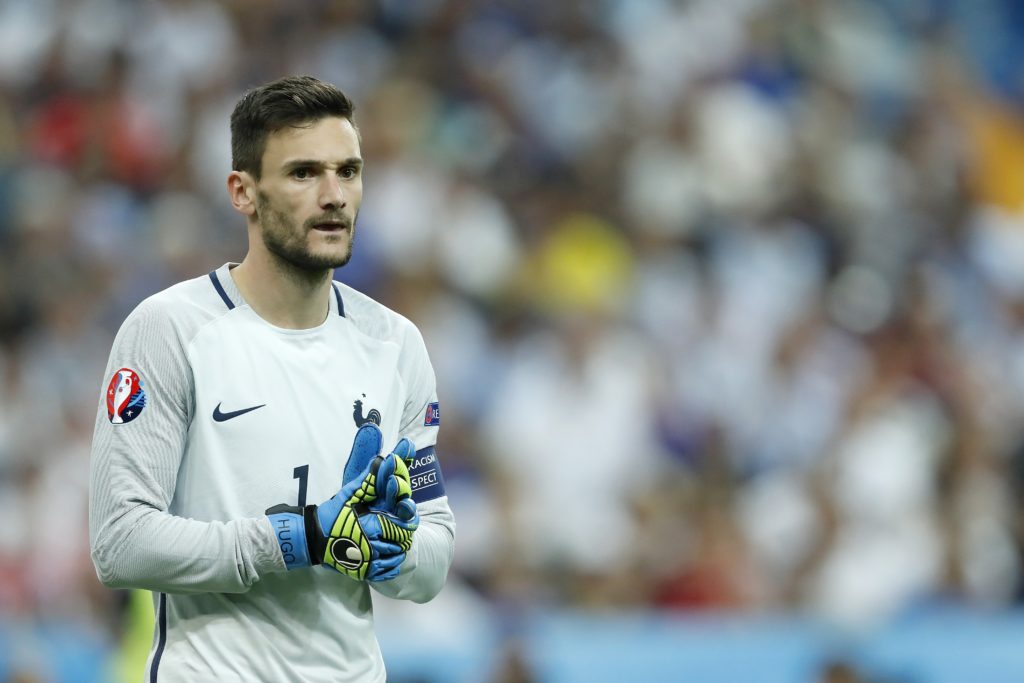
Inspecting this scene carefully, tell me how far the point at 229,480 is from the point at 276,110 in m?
0.82

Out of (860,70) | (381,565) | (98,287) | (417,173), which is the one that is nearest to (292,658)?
(381,565)

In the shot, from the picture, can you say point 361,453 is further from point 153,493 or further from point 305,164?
point 305,164

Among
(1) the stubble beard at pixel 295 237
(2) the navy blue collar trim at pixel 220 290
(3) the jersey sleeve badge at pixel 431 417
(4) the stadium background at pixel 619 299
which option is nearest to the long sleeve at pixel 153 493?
(2) the navy blue collar trim at pixel 220 290

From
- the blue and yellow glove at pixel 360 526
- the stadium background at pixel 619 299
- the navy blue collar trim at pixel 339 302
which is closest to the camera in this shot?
the blue and yellow glove at pixel 360 526

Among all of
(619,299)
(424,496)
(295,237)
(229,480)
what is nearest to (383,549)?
(229,480)

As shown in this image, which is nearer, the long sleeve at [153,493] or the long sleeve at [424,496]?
the long sleeve at [153,493]

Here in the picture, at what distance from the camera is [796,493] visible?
8.73 metres

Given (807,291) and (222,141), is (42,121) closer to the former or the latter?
(222,141)

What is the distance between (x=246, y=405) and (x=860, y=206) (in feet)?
27.0

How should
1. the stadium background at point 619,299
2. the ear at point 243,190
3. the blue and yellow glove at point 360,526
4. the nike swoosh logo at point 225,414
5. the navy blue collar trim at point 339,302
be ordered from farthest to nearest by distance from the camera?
1. the stadium background at point 619,299
2. the navy blue collar trim at point 339,302
3. the ear at point 243,190
4. the nike swoosh logo at point 225,414
5. the blue and yellow glove at point 360,526

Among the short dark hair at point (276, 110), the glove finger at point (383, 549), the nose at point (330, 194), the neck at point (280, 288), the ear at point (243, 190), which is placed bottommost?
the glove finger at point (383, 549)

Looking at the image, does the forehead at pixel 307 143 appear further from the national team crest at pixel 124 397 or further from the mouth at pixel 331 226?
the national team crest at pixel 124 397

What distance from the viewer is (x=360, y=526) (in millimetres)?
3434

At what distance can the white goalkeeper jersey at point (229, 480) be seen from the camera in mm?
3471
